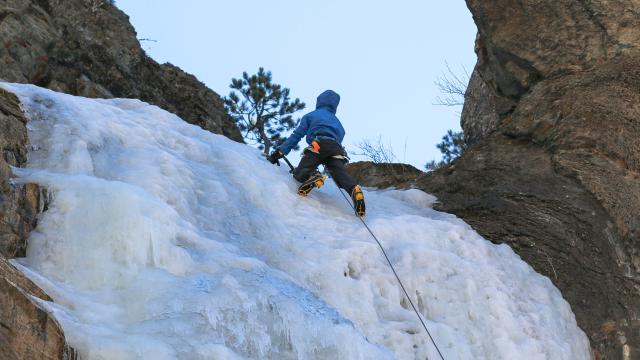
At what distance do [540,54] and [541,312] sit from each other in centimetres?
351

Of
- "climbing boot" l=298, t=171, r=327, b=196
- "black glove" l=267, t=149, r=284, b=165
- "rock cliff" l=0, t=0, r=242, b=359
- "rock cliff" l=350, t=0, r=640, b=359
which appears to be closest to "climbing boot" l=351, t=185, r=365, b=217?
"climbing boot" l=298, t=171, r=327, b=196

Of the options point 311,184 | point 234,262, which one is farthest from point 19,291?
point 311,184

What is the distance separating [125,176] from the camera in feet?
22.9

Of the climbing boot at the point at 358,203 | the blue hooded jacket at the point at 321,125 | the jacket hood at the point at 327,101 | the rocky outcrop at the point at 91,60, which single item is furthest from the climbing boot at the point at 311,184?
the rocky outcrop at the point at 91,60

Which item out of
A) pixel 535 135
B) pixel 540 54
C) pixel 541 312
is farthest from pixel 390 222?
pixel 540 54

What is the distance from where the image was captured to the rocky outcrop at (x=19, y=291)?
4199 mm

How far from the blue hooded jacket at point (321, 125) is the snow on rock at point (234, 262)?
43cm

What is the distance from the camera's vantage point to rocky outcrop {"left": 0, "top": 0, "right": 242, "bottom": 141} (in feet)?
35.6

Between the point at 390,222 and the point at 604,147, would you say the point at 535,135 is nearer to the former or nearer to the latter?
the point at 604,147

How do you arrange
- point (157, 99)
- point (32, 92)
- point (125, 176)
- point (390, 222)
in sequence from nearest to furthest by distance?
point (125, 176) → point (32, 92) → point (390, 222) → point (157, 99)

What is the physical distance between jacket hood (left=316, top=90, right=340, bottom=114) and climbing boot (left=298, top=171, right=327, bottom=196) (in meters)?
1.26

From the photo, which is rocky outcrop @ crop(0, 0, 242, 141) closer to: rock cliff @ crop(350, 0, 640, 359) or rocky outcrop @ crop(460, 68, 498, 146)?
rocky outcrop @ crop(460, 68, 498, 146)

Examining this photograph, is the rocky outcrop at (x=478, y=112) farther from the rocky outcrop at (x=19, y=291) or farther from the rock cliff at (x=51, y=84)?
the rocky outcrop at (x=19, y=291)

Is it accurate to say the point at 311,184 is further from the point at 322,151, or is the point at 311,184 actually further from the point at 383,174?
the point at 383,174
